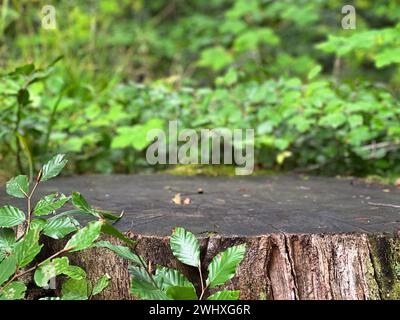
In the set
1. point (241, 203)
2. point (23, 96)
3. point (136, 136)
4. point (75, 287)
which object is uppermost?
point (23, 96)

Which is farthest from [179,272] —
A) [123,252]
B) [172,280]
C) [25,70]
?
[25,70]

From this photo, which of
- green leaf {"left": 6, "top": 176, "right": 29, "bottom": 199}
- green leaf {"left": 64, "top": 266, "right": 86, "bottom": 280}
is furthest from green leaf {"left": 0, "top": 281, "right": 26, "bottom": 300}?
green leaf {"left": 6, "top": 176, "right": 29, "bottom": 199}

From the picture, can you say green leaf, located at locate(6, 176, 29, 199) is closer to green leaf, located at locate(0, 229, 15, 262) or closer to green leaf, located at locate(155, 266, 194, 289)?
green leaf, located at locate(0, 229, 15, 262)

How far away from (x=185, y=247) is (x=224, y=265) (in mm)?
97

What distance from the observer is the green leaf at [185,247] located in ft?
3.58

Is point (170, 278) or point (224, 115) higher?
point (224, 115)

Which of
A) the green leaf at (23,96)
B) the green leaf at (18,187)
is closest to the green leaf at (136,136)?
the green leaf at (23,96)

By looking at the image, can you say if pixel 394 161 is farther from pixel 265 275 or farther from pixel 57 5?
pixel 57 5

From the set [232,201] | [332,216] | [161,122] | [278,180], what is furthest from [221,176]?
[332,216]

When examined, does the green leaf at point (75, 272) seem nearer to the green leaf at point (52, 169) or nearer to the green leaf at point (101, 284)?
the green leaf at point (101, 284)

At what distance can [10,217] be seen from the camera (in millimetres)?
1158

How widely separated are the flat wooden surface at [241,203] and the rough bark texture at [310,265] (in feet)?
0.10

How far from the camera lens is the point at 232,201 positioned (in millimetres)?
1525

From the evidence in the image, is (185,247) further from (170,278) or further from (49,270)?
(49,270)
